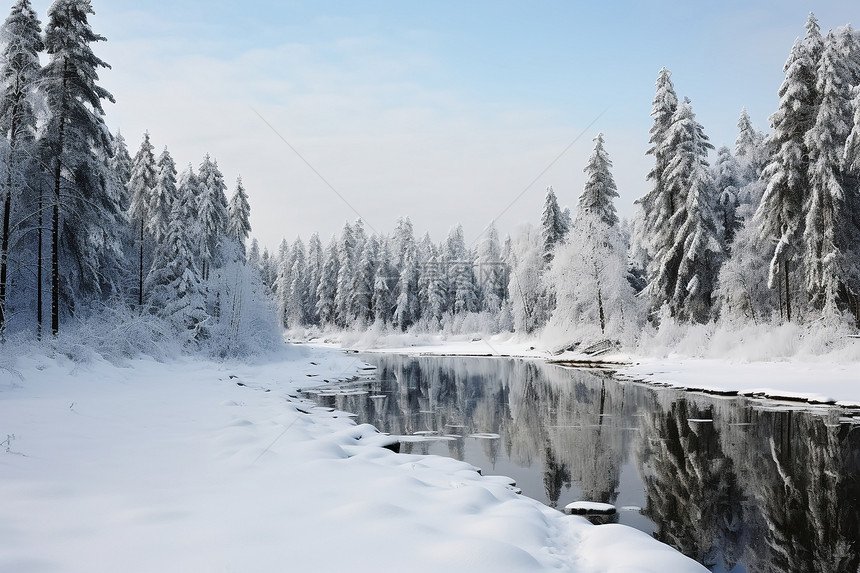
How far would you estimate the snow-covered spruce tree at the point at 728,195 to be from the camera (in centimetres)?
3522

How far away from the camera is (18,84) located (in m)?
20.7

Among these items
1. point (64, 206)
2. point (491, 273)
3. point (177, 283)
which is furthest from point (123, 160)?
point (491, 273)

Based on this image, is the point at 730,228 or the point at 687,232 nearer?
the point at 687,232

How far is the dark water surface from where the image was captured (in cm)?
674

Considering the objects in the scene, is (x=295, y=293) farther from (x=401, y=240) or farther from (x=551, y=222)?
(x=551, y=222)

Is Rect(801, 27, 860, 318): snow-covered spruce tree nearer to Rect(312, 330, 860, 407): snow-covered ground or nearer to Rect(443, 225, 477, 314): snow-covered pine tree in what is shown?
Rect(312, 330, 860, 407): snow-covered ground

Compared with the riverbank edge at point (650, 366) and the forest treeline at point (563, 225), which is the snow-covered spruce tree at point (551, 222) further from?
the riverbank edge at point (650, 366)

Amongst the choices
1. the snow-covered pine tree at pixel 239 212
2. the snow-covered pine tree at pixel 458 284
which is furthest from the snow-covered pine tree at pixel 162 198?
the snow-covered pine tree at pixel 458 284

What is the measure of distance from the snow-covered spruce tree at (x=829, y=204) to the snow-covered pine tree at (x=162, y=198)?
35480 mm

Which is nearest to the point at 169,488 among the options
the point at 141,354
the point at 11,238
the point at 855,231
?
the point at 141,354

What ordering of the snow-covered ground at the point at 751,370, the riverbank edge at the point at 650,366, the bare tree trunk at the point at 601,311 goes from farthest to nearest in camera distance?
1. the bare tree trunk at the point at 601,311
2. the snow-covered ground at the point at 751,370
3. the riverbank edge at the point at 650,366

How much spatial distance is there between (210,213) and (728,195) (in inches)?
A: 1457

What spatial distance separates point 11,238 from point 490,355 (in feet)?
103

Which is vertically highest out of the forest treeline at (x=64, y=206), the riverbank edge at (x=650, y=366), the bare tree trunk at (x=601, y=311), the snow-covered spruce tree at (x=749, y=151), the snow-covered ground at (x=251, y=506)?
the snow-covered spruce tree at (x=749, y=151)
